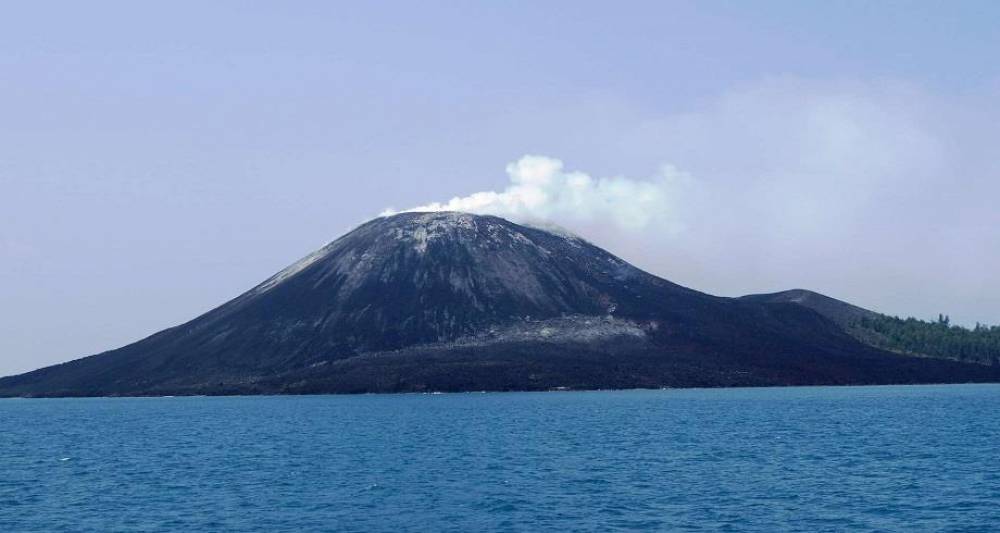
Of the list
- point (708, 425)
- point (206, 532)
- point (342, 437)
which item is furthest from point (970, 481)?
point (342, 437)

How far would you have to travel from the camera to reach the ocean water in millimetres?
63906

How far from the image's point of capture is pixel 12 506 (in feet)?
236

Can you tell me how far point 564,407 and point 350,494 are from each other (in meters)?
124

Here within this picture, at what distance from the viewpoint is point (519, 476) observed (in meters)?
83.7

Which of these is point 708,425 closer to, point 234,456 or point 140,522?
point 234,456

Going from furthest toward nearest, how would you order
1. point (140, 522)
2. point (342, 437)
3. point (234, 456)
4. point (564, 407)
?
point (564, 407), point (342, 437), point (234, 456), point (140, 522)

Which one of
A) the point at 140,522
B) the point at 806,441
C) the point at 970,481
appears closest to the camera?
the point at 140,522

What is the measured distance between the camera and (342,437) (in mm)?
129500

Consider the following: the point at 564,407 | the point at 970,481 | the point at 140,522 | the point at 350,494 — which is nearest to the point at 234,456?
the point at 350,494

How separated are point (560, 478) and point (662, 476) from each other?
7.94 meters

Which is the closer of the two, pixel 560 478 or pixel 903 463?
pixel 560 478

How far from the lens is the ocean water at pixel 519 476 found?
63906 mm

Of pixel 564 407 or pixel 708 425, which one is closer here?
pixel 708 425

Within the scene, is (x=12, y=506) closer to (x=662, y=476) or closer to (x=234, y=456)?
(x=234, y=456)
